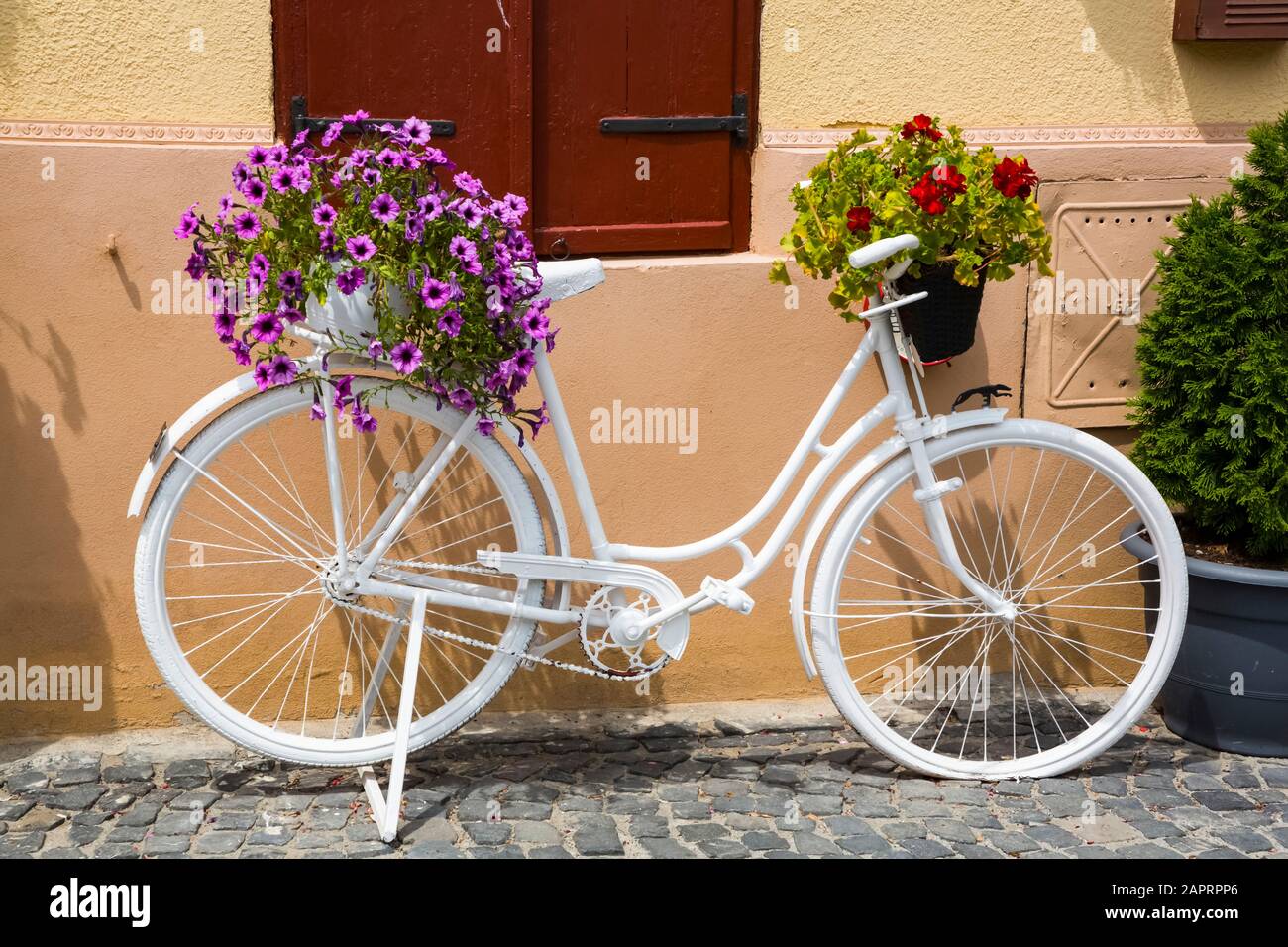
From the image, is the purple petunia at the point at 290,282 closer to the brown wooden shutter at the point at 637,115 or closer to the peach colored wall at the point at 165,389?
the peach colored wall at the point at 165,389

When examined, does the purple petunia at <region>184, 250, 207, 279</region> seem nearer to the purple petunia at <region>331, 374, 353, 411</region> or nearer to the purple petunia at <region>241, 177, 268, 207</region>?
the purple petunia at <region>241, 177, 268, 207</region>

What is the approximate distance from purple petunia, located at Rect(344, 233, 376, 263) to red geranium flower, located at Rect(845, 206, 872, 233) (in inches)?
45.3

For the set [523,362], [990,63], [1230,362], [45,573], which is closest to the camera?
[523,362]

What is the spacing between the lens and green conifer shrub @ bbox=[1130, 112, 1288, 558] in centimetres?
427

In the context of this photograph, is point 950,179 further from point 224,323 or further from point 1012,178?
point 224,323

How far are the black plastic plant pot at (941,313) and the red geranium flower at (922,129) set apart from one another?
35 centimetres

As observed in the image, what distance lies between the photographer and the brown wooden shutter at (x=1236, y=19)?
15.2ft

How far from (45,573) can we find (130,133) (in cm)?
124

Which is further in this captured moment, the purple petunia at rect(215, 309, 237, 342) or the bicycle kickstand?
the bicycle kickstand

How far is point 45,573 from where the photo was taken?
14.5 feet

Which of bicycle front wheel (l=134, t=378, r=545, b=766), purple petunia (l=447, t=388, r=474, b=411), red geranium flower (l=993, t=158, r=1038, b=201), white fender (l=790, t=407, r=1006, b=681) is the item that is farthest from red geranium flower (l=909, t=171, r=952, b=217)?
bicycle front wheel (l=134, t=378, r=545, b=766)

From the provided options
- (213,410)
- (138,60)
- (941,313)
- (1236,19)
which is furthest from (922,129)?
(138,60)
